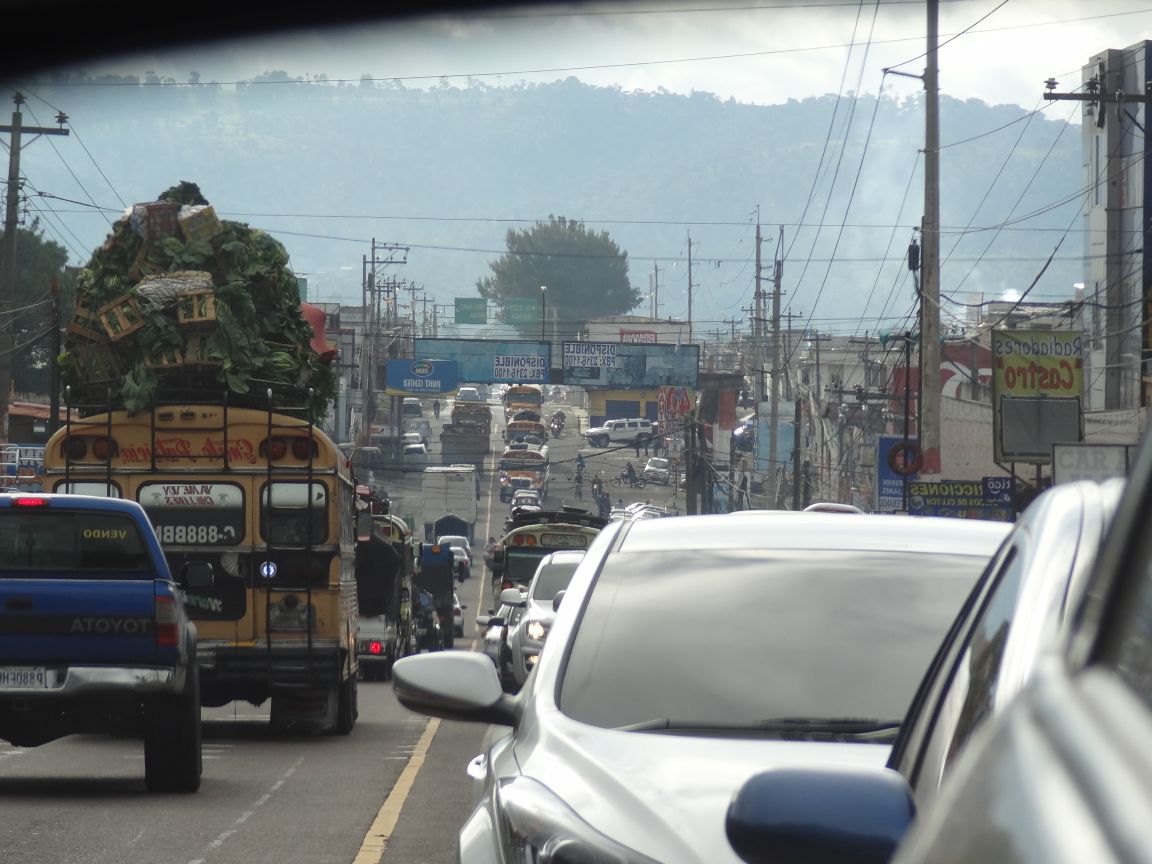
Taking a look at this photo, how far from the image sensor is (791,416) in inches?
3794

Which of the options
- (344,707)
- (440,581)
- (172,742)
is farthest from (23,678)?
(440,581)

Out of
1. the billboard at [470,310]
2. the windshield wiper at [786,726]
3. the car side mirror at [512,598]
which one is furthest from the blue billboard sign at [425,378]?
the windshield wiper at [786,726]

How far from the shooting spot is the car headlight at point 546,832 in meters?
3.47

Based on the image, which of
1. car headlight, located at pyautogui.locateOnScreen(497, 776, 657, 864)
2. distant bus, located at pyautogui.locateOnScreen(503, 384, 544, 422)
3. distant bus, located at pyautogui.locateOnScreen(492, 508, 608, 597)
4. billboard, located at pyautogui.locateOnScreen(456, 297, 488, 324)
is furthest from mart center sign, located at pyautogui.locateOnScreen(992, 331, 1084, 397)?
billboard, located at pyautogui.locateOnScreen(456, 297, 488, 324)

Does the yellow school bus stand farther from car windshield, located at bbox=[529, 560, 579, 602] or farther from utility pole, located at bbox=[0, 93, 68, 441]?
utility pole, located at bbox=[0, 93, 68, 441]

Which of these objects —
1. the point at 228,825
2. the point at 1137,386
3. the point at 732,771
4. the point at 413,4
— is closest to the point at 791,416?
the point at 1137,386

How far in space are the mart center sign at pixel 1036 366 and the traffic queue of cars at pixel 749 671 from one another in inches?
1338

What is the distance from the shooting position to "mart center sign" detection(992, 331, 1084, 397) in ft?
126

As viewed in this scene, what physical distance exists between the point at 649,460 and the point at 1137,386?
56.3m

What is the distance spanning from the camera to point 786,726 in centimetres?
435

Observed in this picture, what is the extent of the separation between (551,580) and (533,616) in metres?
2.57

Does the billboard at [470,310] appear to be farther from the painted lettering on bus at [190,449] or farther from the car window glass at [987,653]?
the car window glass at [987,653]

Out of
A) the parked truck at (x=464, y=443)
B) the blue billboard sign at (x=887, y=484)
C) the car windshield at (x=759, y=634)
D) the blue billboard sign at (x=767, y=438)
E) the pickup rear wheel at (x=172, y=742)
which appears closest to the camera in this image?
the car windshield at (x=759, y=634)

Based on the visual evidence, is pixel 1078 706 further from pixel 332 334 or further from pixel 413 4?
pixel 332 334
